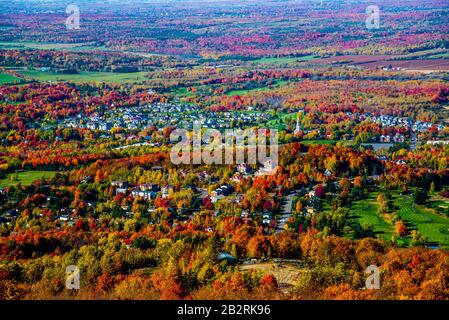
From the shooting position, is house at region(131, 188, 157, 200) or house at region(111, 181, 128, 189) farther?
house at region(111, 181, 128, 189)

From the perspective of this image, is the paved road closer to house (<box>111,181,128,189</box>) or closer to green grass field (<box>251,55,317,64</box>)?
house (<box>111,181,128,189</box>)

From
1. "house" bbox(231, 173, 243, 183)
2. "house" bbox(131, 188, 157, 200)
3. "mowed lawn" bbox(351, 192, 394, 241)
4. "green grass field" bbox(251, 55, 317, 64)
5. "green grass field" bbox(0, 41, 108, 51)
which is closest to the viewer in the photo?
"mowed lawn" bbox(351, 192, 394, 241)

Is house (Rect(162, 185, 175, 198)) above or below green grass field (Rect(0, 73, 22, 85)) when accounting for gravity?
below

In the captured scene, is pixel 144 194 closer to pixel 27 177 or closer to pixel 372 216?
pixel 27 177

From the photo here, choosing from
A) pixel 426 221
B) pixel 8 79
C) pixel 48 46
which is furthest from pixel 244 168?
pixel 48 46

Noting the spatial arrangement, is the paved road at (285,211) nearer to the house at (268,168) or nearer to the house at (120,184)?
the house at (268,168)

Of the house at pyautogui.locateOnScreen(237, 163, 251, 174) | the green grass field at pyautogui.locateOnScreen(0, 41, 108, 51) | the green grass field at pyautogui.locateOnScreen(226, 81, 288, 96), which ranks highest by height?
the green grass field at pyautogui.locateOnScreen(0, 41, 108, 51)

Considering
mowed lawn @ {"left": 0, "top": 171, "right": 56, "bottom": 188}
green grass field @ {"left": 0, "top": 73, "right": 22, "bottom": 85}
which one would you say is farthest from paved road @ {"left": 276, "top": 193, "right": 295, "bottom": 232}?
green grass field @ {"left": 0, "top": 73, "right": 22, "bottom": 85}
